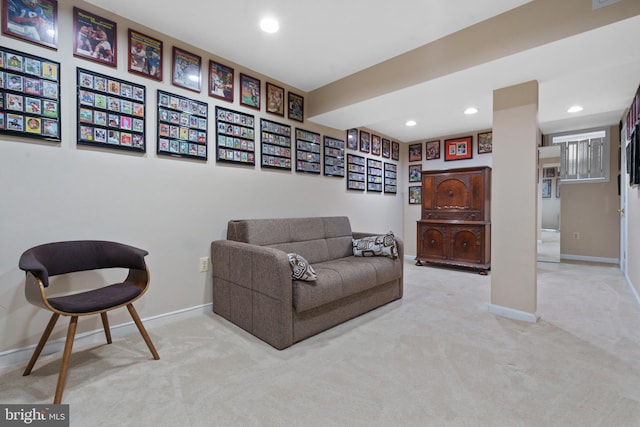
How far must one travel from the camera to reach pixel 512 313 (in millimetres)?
2596

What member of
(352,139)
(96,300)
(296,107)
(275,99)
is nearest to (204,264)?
(96,300)

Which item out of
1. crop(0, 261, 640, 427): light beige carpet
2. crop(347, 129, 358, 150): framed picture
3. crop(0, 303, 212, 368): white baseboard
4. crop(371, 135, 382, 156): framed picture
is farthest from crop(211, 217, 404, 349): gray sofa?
crop(371, 135, 382, 156): framed picture

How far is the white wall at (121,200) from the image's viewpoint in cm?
183

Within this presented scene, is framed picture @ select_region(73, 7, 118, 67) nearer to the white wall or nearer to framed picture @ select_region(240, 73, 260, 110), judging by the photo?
the white wall

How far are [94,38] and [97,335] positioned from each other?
2.14m

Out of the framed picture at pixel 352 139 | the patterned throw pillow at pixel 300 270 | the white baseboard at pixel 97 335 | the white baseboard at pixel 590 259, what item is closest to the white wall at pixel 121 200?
the white baseboard at pixel 97 335

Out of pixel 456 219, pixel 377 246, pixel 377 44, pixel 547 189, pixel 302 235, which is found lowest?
pixel 377 246

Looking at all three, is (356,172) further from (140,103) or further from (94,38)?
(94,38)

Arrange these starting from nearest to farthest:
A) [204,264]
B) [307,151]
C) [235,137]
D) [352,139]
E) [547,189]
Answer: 1. [204,264]
2. [235,137]
3. [307,151]
4. [352,139]
5. [547,189]

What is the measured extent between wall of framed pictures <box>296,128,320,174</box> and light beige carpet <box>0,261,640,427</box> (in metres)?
1.86

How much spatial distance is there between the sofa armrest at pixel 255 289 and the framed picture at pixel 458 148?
408cm

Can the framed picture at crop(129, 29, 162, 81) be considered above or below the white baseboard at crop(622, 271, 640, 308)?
above

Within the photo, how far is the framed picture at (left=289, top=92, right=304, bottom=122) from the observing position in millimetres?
3383

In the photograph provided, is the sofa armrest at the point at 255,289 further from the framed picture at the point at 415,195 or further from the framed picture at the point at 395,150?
the framed picture at the point at 415,195
